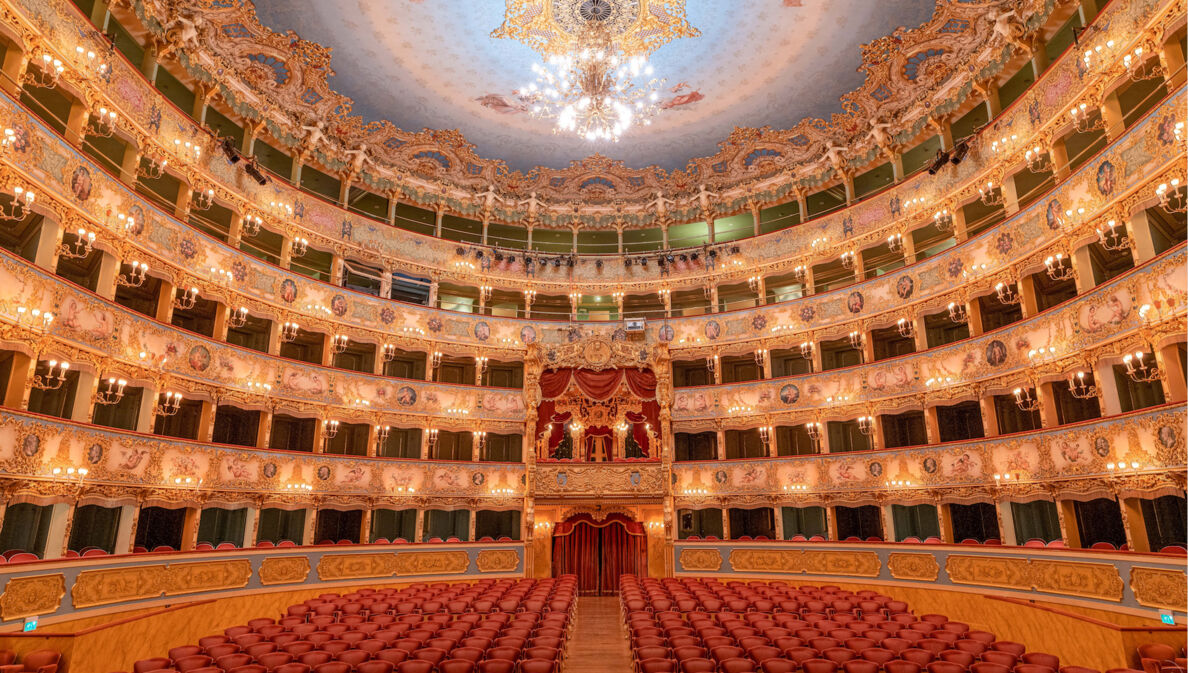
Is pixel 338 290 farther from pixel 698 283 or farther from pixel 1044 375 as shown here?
pixel 1044 375

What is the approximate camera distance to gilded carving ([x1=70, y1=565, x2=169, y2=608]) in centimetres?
1230

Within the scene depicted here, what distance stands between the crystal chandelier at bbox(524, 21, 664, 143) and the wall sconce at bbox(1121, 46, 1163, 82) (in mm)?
9827

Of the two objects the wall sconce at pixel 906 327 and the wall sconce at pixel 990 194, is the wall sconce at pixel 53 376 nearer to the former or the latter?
the wall sconce at pixel 906 327

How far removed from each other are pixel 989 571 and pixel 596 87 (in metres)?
14.9

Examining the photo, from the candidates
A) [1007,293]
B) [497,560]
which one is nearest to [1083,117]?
[1007,293]

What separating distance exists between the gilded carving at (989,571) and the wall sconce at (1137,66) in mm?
10428

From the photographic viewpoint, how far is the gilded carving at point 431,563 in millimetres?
19578

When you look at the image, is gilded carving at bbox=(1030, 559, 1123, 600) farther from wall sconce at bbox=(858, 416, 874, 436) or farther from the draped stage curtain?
the draped stage curtain

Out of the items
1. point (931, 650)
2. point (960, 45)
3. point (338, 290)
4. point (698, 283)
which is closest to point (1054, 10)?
point (960, 45)

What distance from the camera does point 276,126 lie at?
21297mm

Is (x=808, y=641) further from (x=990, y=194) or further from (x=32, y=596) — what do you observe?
(x=990, y=194)

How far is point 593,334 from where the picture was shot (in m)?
23.5

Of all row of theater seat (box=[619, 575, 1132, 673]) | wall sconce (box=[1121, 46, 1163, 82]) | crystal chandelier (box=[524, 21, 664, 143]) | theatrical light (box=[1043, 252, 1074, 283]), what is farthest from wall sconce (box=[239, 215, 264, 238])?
wall sconce (box=[1121, 46, 1163, 82])

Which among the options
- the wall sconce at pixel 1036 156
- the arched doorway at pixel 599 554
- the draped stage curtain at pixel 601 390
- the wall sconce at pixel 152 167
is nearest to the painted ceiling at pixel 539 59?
the wall sconce at pixel 1036 156
